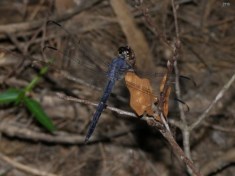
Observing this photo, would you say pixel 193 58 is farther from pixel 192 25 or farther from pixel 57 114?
pixel 57 114

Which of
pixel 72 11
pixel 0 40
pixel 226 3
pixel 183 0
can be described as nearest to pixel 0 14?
pixel 0 40

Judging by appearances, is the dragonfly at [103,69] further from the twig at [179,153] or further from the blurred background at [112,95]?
the twig at [179,153]

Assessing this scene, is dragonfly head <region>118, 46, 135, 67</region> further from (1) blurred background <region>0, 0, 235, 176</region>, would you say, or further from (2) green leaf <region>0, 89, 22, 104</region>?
(2) green leaf <region>0, 89, 22, 104</region>

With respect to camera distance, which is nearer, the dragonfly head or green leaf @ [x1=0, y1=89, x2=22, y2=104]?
the dragonfly head

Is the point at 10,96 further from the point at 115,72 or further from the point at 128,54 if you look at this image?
the point at 128,54

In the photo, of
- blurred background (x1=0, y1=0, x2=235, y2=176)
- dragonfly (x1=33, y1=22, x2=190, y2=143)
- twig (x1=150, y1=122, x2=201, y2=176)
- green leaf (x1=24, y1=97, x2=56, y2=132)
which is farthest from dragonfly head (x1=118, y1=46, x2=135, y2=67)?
green leaf (x1=24, y1=97, x2=56, y2=132)
